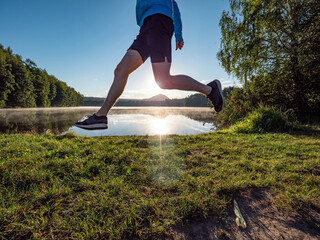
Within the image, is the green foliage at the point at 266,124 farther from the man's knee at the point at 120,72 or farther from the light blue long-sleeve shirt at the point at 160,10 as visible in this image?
the man's knee at the point at 120,72

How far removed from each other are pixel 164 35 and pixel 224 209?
6.38 ft

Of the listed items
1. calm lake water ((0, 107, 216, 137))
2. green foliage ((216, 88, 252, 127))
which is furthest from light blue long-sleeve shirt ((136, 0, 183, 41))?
green foliage ((216, 88, 252, 127))

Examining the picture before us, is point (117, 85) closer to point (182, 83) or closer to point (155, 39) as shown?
point (155, 39)

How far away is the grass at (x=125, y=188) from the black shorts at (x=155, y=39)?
149 cm

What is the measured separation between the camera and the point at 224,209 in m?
→ 1.29

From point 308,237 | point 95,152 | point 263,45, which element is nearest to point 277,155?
point 308,237

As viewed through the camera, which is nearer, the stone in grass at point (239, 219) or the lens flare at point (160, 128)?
the stone in grass at point (239, 219)

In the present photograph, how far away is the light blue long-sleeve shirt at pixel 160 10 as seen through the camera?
1849 mm

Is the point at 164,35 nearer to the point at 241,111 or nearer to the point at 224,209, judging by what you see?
the point at 224,209

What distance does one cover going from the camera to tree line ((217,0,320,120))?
7766 millimetres

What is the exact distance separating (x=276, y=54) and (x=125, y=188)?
36.8 feet

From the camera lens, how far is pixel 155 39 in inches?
70.3

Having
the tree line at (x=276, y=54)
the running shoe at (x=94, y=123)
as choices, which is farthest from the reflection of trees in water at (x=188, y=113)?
the running shoe at (x=94, y=123)

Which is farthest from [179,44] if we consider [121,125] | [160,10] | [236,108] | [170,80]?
[121,125]
